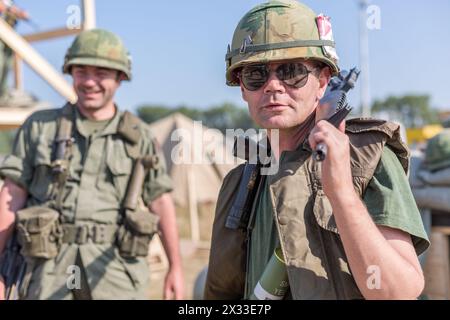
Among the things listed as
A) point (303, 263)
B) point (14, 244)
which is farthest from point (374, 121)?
point (14, 244)

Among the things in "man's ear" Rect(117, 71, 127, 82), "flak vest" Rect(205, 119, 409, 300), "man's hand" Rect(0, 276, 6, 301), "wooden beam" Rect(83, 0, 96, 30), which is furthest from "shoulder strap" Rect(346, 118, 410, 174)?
"wooden beam" Rect(83, 0, 96, 30)

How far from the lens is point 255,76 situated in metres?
1.89

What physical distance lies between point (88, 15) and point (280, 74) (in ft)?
13.5

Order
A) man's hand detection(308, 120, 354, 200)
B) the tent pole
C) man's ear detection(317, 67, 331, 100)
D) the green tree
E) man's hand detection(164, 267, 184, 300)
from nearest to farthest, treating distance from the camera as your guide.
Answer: man's hand detection(308, 120, 354, 200) → man's ear detection(317, 67, 331, 100) → man's hand detection(164, 267, 184, 300) → the tent pole → the green tree

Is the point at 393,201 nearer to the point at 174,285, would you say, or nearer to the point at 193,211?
the point at 174,285

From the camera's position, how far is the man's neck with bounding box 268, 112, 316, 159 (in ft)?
6.36

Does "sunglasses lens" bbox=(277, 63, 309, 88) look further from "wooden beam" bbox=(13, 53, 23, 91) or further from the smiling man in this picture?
"wooden beam" bbox=(13, 53, 23, 91)

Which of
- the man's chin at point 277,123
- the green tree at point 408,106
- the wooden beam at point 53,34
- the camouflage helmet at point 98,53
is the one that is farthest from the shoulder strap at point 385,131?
the green tree at point 408,106

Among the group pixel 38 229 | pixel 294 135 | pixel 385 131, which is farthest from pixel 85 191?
pixel 385 131

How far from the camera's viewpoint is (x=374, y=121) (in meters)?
1.74

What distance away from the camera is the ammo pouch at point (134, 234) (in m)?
3.83

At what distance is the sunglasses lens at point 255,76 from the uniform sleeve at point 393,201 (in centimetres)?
43
